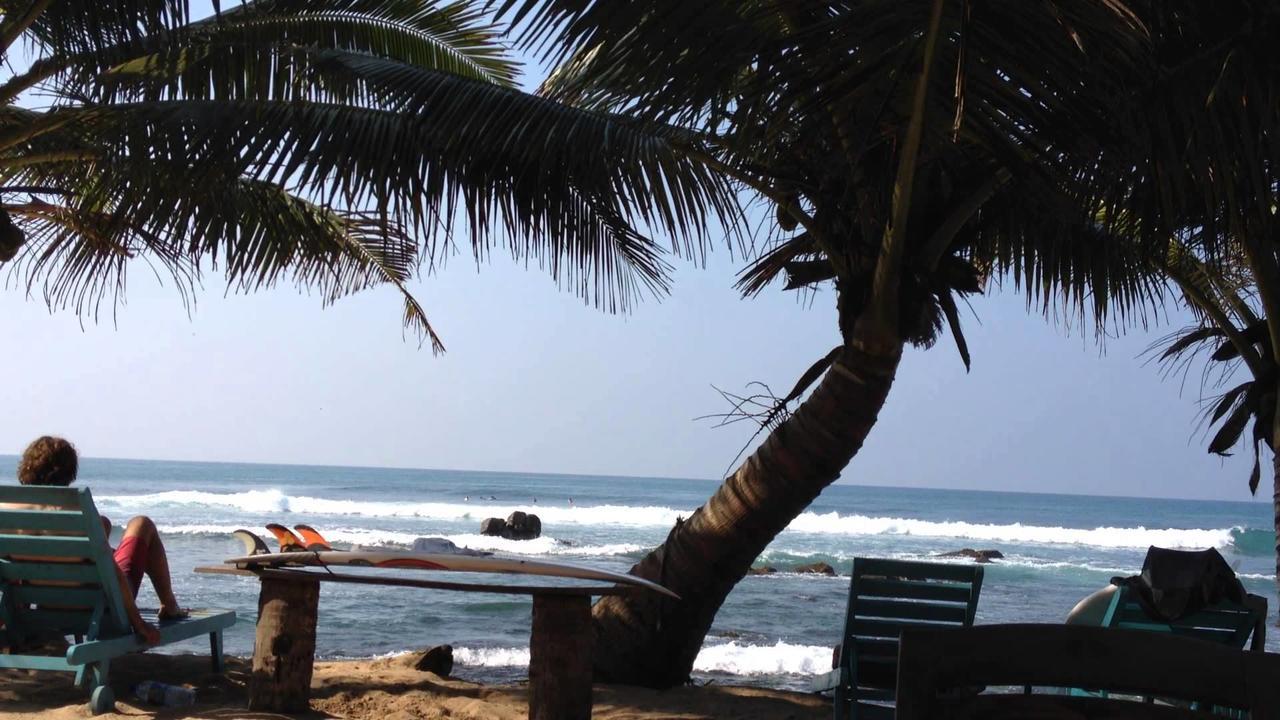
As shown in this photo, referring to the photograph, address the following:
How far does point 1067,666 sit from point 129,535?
4.73 m

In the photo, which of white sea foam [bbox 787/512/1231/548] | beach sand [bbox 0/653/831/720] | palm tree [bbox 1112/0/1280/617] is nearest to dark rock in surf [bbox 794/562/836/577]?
beach sand [bbox 0/653/831/720]

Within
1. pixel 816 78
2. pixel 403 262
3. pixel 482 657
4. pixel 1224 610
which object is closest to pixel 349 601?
pixel 482 657

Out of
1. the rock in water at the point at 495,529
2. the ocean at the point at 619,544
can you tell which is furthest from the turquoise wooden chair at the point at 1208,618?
the rock in water at the point at 495,529

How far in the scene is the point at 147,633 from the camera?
15.6ft

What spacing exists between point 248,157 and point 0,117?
2377 mm

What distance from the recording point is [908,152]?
4109 millimetres

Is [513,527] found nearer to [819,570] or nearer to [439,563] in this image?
[819,570]

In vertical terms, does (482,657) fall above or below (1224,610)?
below

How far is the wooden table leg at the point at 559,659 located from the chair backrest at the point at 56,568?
1.67 m

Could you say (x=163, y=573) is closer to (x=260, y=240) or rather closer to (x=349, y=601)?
(x=260, y=240)

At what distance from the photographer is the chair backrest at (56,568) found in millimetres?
4441

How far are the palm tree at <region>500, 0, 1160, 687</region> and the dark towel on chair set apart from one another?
1.21 m

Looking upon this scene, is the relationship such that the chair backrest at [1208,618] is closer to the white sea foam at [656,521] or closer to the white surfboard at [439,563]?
the white surfboard at [439,563]

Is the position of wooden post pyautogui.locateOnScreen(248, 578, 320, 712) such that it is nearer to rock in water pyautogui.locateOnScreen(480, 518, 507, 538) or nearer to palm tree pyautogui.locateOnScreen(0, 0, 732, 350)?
palm tree pyautogui.locateOnScreen(0, 0, 732, 350)
